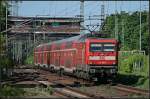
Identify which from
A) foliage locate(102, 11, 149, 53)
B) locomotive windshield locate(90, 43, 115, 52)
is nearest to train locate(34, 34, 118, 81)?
locomotive windshield locate(90, 43, 115, 52)

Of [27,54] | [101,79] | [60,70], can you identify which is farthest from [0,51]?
[27,54]

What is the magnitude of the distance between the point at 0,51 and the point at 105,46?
1158cm

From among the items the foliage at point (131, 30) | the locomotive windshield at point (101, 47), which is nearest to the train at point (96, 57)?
the locomotive windshield at point (101, 47)

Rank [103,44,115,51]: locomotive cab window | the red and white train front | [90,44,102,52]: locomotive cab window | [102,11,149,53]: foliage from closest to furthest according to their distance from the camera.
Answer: the red and white train front, [103,44,115,51]: locomotive cab window, [90,44,102,52]: locomotive cab window, [102,11,149,53]: foliage

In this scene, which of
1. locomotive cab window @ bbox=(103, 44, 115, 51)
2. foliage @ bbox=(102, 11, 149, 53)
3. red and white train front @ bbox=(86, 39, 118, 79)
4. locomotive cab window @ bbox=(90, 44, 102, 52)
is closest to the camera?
red and white train front @ bbox=(86, 39, 118, 79)

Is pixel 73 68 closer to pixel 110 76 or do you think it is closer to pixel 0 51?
pixel 110 76

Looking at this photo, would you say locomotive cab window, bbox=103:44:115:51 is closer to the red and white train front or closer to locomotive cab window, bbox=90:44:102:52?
the red and white train front

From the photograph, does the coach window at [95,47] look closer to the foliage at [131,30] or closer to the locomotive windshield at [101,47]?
the locomotive windshield at [101,47]

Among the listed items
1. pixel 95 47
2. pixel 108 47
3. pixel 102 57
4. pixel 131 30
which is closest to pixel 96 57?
pixel 102 57

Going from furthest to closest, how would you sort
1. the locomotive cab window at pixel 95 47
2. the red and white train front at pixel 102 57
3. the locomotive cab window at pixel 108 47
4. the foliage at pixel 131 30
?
1. the foliage at pixel 131 30
2. the locomotive cab window at pixel 95 47
3. the locomotive cab window at pixel 108 47
4. the red and white train front at pixel 102 57

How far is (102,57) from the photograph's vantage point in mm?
31203

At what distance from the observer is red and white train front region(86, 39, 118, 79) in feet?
102

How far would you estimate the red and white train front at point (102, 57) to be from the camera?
3098cm

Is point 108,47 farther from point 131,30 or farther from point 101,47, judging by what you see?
point 131,30
